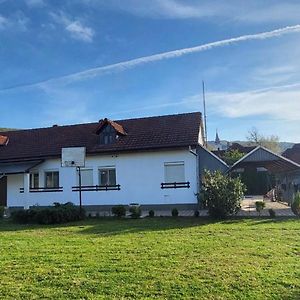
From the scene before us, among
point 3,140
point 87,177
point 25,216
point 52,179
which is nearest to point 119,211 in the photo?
point 25,216

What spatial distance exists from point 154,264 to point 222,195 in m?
11.5

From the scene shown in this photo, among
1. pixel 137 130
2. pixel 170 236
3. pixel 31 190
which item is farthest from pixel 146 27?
pixel 31 190

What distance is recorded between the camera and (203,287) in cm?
783

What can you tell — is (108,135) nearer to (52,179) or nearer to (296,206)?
(52,179)

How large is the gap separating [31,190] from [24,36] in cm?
1684

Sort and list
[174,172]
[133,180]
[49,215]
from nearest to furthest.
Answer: [49,215] → [174,172] → [133,180]

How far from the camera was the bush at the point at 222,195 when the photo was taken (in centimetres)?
2050

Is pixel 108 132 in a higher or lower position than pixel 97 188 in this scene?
higher

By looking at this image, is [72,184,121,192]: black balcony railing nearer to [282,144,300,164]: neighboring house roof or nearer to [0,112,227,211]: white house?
[0,112,227,211]: white house

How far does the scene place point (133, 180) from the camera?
93.5ft

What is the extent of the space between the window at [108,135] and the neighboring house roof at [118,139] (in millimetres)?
378

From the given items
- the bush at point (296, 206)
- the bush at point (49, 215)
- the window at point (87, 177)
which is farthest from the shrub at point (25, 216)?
the bush at point (296, 206)

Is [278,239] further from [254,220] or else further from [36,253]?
[36,253]

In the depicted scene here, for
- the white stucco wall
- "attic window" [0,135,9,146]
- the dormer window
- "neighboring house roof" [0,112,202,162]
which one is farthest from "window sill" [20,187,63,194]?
"attic window" [0,135,9,146]
